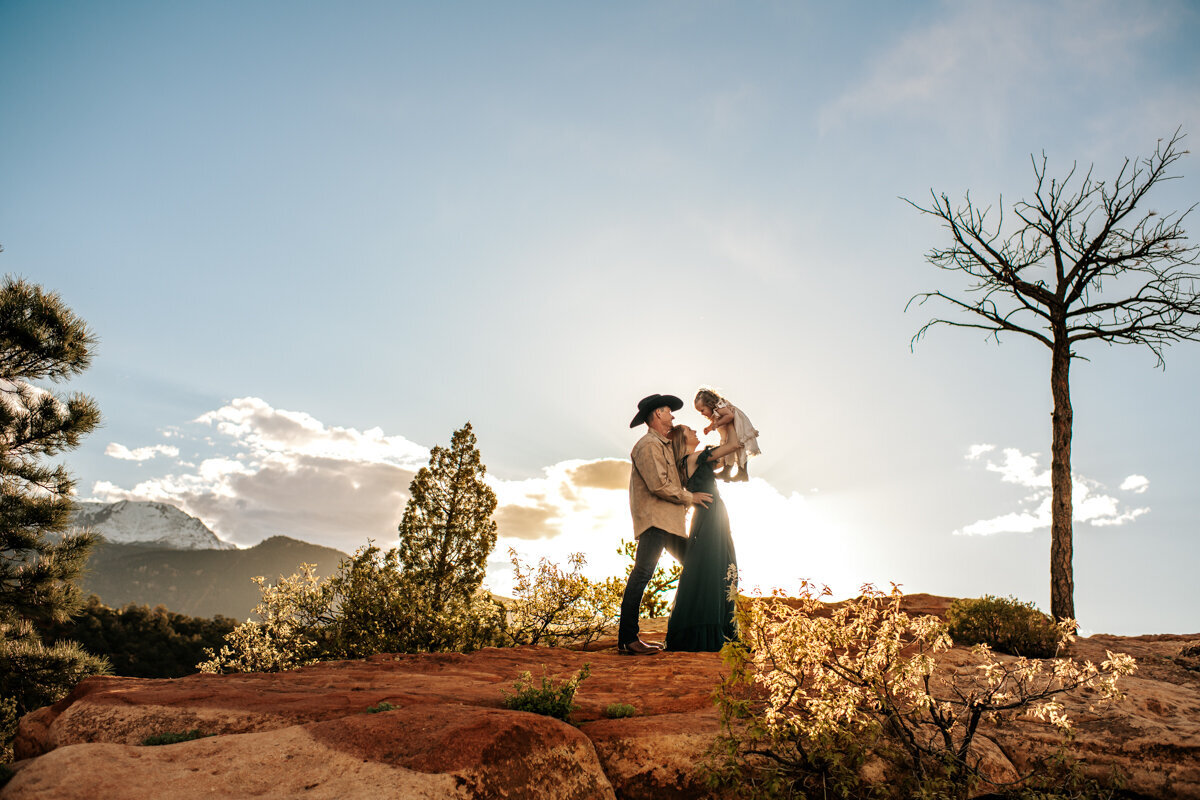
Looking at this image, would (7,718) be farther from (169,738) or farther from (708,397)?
(708,397)

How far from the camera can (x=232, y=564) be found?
157500 millimetres

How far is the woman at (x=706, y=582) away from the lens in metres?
7.07

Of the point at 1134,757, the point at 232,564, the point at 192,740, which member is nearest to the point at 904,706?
the point at 1134,757

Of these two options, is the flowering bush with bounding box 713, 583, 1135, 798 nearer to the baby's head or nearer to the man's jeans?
the man's jeans

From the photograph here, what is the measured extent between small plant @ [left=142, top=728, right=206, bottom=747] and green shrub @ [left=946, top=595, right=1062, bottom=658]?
723 cm

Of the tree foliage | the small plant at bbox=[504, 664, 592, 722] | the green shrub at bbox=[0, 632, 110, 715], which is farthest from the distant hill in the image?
the small plant at bbox=[504, 664, 592, 722]

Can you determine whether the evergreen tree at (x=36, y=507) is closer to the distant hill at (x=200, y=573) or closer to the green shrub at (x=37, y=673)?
the green shrub at (x=37, y=673)

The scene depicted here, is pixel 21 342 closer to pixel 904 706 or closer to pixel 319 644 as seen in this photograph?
pixel 319 644

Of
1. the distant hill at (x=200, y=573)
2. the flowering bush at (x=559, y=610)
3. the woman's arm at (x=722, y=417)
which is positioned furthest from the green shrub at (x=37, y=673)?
the distant hill at (x=200, y=573)

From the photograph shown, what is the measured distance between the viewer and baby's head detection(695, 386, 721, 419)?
24.9 feet

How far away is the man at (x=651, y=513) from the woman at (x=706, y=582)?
7.1 inches

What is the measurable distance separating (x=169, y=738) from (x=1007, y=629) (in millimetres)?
8116

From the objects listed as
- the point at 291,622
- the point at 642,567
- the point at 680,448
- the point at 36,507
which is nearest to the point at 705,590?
the point at 642,567

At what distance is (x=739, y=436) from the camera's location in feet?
24.3
